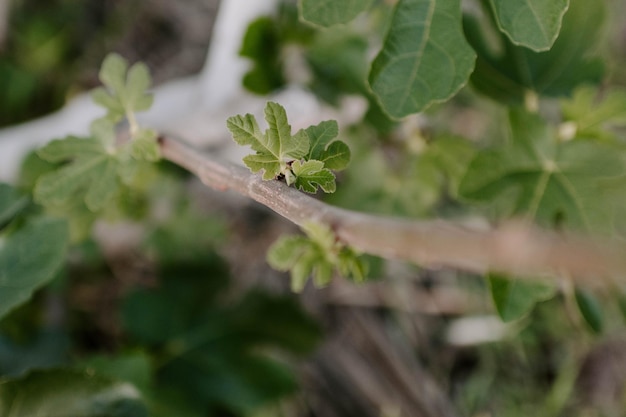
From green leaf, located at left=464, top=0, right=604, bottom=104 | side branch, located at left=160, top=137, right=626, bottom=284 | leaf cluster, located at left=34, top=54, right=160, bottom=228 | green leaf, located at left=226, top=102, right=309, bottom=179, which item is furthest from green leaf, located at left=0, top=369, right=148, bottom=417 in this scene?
green leaf, located at left=464, top=0, right=604, bottom=104

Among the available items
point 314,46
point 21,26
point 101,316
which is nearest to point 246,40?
point 314,46

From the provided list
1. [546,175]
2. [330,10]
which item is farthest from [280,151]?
[546,175]

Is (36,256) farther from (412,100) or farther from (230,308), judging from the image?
(230,308)

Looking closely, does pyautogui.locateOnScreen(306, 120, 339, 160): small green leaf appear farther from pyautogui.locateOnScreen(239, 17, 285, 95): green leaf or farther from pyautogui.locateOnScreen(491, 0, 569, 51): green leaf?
pyautogui.locateOnScreen(239, 17, 285, 95): green leaf

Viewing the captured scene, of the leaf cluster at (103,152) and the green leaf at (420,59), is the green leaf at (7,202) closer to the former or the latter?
the leaf cluster at (103,152)

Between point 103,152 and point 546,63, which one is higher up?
point 103,152

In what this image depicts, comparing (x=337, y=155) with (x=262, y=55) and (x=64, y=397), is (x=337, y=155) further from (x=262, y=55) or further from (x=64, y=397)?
(x=262, y=55)
